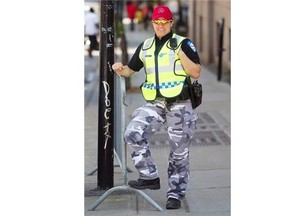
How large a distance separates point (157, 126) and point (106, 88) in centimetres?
84

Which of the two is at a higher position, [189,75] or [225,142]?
[189,75]

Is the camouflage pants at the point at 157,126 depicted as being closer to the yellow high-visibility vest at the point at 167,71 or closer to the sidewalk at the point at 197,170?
→ the yellow high-visibility vest at the point at 167,71

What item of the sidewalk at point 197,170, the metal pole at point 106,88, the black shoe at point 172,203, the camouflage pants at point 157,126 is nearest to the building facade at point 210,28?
the sidewalk at point 197,170

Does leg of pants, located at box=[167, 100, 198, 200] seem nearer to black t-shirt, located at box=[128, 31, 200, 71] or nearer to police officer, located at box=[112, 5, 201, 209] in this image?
police officer, located at box=[112, 5, 201, 209]

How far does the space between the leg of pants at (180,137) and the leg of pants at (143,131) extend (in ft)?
0.33

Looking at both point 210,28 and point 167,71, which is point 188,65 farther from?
point 210,28

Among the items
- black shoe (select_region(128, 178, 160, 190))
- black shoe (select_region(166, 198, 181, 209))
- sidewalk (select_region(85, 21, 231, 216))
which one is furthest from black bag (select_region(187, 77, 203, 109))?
sidewalk (select_region(85, 21, 231, 216))

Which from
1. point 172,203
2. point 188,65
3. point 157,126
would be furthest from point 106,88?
point 172,203

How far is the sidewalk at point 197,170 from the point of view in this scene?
7512 mm

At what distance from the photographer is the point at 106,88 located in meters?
7.81
